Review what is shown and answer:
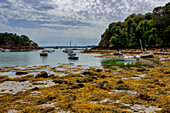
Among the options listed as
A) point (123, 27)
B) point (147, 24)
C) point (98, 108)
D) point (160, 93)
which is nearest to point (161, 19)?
point (147, 24)

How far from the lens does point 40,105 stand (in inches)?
365

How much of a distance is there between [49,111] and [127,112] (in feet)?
16.3

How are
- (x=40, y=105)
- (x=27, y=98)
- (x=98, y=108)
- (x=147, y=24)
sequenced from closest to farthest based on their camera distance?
(x=98, y=108) < (x=40, y=105) < (x=27, y=98) < (x=147, y=24)

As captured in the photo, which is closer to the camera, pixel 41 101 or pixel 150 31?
pixel 41 101

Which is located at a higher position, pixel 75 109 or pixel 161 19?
pixel 161 19

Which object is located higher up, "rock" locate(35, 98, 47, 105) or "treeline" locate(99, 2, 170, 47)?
"treeline" locate(99, 2, 170, 47)

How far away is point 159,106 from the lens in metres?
8.69

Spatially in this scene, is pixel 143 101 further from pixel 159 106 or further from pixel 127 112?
pixel 127 112

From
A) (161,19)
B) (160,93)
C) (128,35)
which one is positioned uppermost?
(161,19)

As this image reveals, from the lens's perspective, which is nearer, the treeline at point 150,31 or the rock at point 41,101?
the rock at point 41,101

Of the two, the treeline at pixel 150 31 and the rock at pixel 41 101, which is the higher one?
the treeline at pixel 150 31

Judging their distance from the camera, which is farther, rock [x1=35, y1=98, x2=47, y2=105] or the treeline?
the treeline

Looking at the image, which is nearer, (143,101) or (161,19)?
(143,101)

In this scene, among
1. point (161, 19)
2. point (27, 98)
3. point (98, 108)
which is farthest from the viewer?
point (161, 19)
